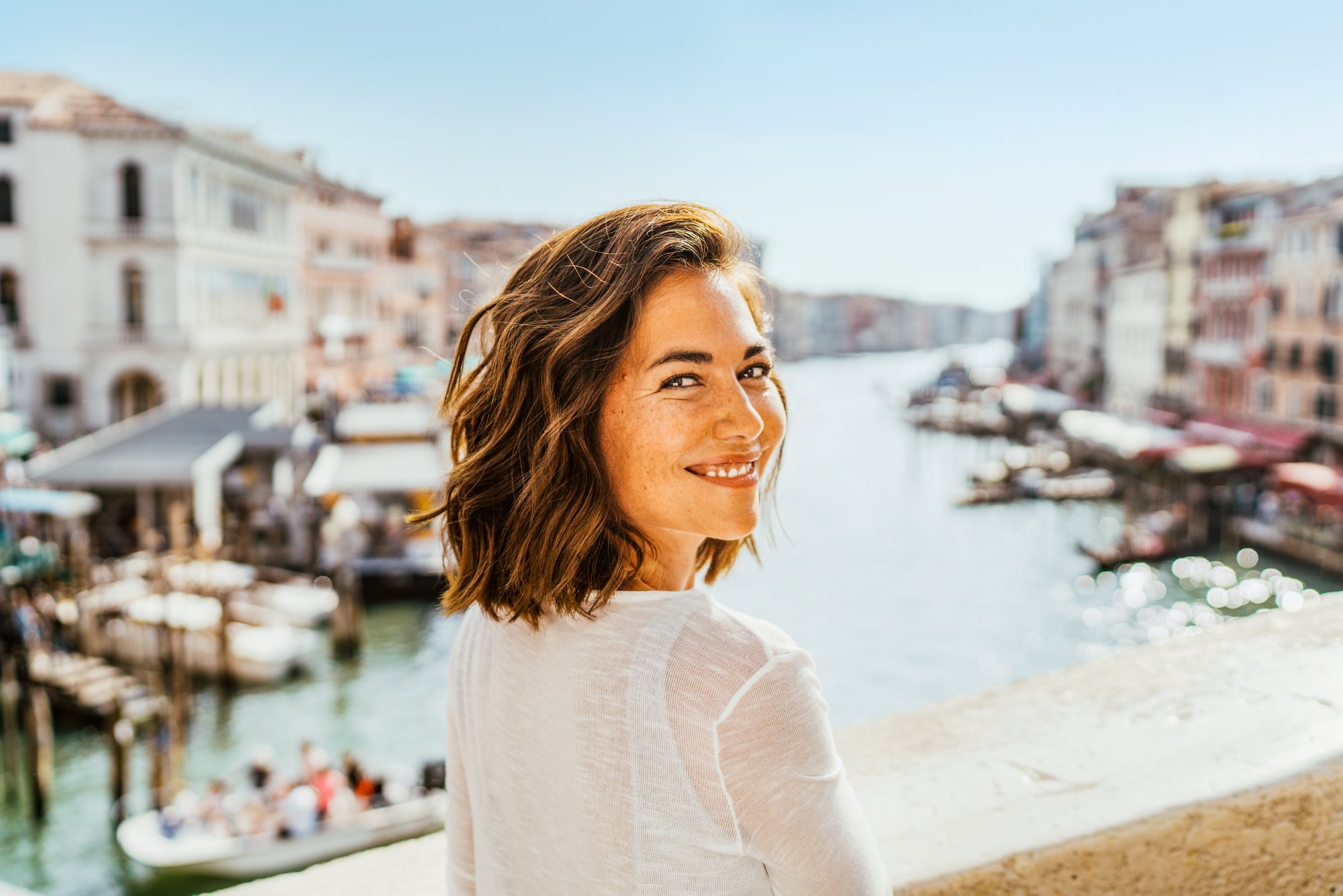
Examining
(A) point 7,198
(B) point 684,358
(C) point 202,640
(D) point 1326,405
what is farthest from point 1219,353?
(B) point 684,358

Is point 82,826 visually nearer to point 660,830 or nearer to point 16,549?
point 16,549

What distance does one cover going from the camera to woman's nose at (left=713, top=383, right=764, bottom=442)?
0.91m

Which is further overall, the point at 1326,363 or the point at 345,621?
the point at 1326,363

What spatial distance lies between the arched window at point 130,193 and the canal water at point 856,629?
31.7ft

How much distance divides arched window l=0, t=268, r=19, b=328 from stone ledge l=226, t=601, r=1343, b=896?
25.1 metres

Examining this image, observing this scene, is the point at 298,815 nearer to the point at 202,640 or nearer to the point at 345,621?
the point at 202,640

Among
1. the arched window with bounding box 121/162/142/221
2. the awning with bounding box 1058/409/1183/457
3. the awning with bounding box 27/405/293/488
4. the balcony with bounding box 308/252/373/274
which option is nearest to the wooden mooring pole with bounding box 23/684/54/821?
the awning with bounding box 27/405/293/488

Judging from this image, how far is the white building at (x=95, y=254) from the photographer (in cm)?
2298

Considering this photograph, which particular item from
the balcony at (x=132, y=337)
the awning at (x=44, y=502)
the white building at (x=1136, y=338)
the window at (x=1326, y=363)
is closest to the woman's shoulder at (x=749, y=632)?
the awning at (x=44, y=502)

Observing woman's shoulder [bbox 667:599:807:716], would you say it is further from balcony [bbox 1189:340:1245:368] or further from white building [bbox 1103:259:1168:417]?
white building [bbox 1103:259:1168:417]

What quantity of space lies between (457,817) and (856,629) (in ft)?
70.8

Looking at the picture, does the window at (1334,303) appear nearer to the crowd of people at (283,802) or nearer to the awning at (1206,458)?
the awning at (1206,458)

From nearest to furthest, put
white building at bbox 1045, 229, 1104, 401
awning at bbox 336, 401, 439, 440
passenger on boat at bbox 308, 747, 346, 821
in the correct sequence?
passenger on boat at bbox 308, 747, 346, 821 < awning at bbox 336, 401, 439, 440 < white building at bbox 1045, 229, 1104, 401

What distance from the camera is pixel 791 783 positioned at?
749mm
